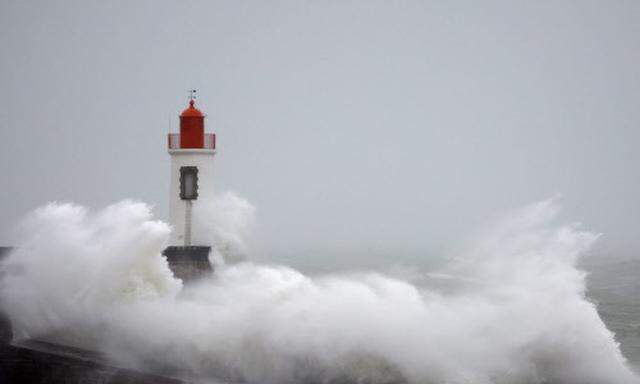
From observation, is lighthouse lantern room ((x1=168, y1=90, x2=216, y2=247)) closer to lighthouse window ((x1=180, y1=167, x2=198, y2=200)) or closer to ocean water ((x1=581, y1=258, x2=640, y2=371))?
lighthouse window ((x1=180, y1=167, x2=198, y2=200))

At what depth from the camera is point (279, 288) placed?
78.4ft

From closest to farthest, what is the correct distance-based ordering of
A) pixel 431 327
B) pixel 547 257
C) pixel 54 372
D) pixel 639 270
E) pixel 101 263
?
pixel 54 372, pixel 431 327, pixel 101 263, pixel 547 257, pixel 639 270

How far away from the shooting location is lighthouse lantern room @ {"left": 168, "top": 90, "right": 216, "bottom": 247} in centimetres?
2830

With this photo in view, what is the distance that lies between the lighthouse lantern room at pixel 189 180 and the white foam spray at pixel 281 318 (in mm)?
1807

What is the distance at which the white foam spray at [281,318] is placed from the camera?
70.6 feet

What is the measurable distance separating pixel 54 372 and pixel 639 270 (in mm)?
55681

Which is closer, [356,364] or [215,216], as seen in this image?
[356,364]

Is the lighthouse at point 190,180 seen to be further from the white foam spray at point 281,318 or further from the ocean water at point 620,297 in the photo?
the ocean water at point 620,297

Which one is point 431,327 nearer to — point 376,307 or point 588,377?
point 376,307

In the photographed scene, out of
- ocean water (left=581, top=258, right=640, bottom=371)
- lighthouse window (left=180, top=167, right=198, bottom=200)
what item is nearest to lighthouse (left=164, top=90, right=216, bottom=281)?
lighthouse window (left=180, top=167, right=198, bottom=200)

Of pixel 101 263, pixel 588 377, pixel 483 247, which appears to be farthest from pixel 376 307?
pixel 483 247

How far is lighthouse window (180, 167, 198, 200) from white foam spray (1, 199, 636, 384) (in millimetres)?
2241

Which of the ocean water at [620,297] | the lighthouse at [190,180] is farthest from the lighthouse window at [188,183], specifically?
the ocean water at [620,297]

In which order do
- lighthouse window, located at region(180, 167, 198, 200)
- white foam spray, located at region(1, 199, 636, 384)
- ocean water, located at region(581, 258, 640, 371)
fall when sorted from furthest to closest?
1. ocean water, located at region(581, 258, 640, 371)
2. lighthouse window, located at region(180, 167, 198, 200)
3. white foam spray, located at region(1, 199, 636, 384)
